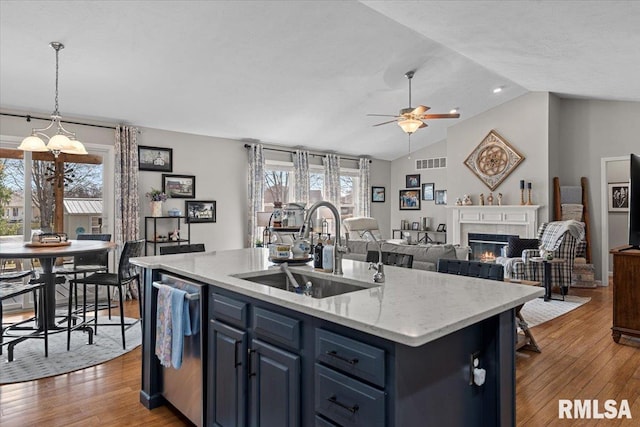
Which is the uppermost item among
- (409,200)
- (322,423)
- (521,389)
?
(409,200)

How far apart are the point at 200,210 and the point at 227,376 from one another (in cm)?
492

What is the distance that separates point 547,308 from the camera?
514 centimetres

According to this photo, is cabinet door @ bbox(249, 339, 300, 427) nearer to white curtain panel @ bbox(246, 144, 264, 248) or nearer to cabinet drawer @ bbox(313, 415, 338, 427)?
cabinet drawer @ bbox(313, 415, 338, 427)

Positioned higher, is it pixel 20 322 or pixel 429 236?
pixel 429 236

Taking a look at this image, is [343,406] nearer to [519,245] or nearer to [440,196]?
[519,245]

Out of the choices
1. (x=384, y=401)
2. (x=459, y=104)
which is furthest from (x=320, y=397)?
(x=459, y=104)

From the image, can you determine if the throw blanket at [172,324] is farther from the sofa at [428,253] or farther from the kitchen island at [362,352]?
the sofa at [428,253]

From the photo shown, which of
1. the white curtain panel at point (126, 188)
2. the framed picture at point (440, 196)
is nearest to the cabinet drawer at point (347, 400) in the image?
the white curtain panel at point (126, 188)

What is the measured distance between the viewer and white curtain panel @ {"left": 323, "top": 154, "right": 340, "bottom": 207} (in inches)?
334

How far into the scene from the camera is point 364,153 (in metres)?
9.07

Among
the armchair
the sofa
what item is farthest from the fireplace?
the sofa

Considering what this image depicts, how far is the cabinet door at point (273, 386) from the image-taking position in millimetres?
1633

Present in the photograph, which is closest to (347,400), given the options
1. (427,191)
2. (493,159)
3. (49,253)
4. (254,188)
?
(49,253)

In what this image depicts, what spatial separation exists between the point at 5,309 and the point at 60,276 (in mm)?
1226
